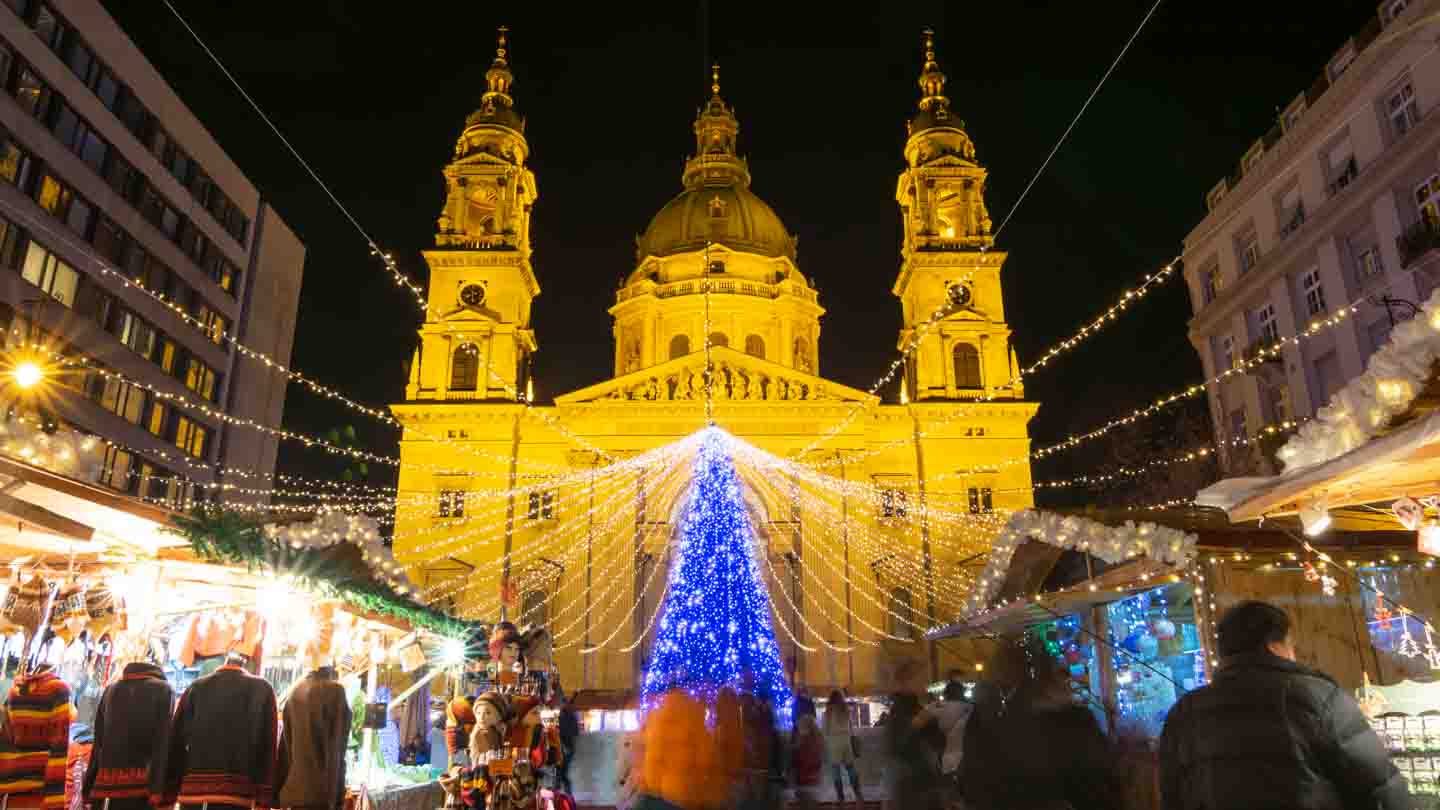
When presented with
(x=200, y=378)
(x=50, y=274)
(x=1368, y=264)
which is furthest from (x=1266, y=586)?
(x=200, y=378)

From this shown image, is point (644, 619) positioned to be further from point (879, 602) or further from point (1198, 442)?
point (1198, 442)

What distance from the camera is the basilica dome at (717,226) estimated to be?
46.9 meters

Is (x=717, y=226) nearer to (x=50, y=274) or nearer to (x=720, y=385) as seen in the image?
(x=720, y=385)

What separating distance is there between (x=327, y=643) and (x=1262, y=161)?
2498cm

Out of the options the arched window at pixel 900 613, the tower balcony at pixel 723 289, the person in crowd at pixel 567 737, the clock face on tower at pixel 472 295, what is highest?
the tower balcony at pixel 723 289

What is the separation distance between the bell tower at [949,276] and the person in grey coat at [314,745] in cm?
3102

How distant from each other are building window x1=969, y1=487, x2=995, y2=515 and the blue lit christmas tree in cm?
2258

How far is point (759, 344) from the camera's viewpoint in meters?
44.2

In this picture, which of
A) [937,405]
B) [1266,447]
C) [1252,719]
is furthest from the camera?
[937,405]

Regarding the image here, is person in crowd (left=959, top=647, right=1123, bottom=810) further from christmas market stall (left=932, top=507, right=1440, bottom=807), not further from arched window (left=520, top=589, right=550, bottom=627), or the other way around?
arched window (left=520, top=589, right=550, bottom=627)

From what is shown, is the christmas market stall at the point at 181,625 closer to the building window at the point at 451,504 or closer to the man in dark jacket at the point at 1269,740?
Result: the man in dark jacket at the point at 1269,740

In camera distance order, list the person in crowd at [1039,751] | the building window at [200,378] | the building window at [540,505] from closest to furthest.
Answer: the person in crowd at [1039,751], the building window at [200,378], the building window at [540,505]

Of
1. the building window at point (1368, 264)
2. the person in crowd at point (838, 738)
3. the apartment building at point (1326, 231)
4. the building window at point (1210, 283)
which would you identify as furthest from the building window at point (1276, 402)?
the person in crowd at point (838, 738)

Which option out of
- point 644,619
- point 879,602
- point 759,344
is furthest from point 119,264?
point 879,602
